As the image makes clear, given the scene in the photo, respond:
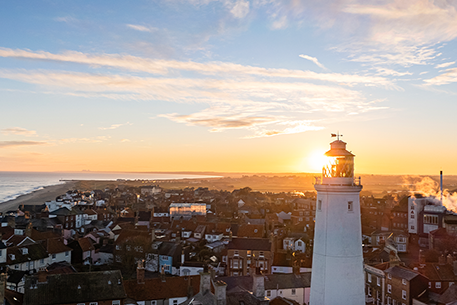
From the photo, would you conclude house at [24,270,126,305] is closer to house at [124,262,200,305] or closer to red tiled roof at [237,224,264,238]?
house at [124,262,200,305]

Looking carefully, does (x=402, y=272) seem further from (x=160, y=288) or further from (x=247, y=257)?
(x=160, y=288)

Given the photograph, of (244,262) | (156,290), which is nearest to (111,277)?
(156,290)

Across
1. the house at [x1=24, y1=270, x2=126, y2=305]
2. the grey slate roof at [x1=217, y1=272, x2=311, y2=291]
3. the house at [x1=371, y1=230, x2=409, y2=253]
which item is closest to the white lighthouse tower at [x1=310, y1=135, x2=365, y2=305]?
the house at [x1=24, y1=270, x2=126, y2=305]

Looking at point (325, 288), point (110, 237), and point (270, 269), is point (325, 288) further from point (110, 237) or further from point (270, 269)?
point (110, 237)

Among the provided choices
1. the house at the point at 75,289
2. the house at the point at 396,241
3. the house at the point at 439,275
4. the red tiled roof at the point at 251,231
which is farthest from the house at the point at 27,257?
the house at the point at 396,241

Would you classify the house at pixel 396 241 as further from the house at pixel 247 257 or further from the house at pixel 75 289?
the house at pixel 75 289
